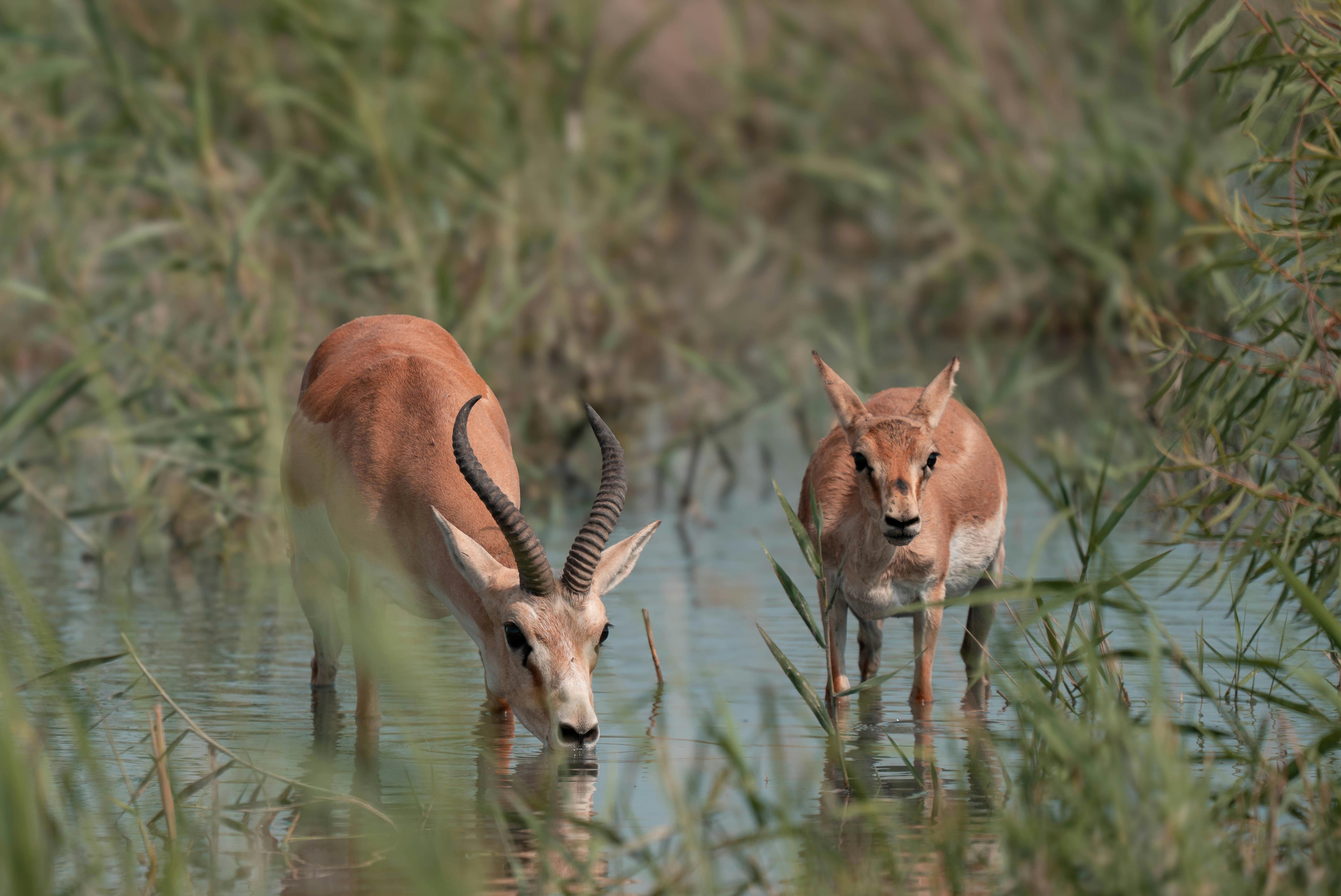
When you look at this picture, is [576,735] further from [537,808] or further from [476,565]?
[476,565]

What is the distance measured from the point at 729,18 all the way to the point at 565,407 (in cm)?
743

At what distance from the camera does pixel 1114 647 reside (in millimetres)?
7566

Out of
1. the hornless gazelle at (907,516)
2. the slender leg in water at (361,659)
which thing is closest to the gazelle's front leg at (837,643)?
the hornless gazelle at (907,516)

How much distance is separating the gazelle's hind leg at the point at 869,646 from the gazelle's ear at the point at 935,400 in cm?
76

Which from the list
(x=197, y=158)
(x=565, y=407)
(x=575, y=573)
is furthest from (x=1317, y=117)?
(x=197, y=158)

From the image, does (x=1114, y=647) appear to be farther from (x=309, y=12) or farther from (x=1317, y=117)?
(x=309, y=12)

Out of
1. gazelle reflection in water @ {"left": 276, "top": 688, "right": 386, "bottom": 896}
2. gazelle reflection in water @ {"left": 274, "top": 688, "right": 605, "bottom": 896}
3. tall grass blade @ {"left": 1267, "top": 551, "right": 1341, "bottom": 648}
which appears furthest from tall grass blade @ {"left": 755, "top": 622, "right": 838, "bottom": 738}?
tall grass blade @ {"left": 1267, "top": 551, "right": 1341, "bottom": 648}

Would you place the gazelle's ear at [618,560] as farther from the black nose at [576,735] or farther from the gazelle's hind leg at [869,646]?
the gazelle's hind leg at [869,646]

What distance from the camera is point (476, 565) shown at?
6031mm

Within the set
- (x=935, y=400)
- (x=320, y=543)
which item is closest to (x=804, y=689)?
(x=935, y=400)

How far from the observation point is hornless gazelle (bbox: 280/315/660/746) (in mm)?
5766

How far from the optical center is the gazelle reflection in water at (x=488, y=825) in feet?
15.4

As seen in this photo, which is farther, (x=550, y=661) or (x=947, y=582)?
(x=947, y=582)

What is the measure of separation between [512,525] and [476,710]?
3.93 feet
